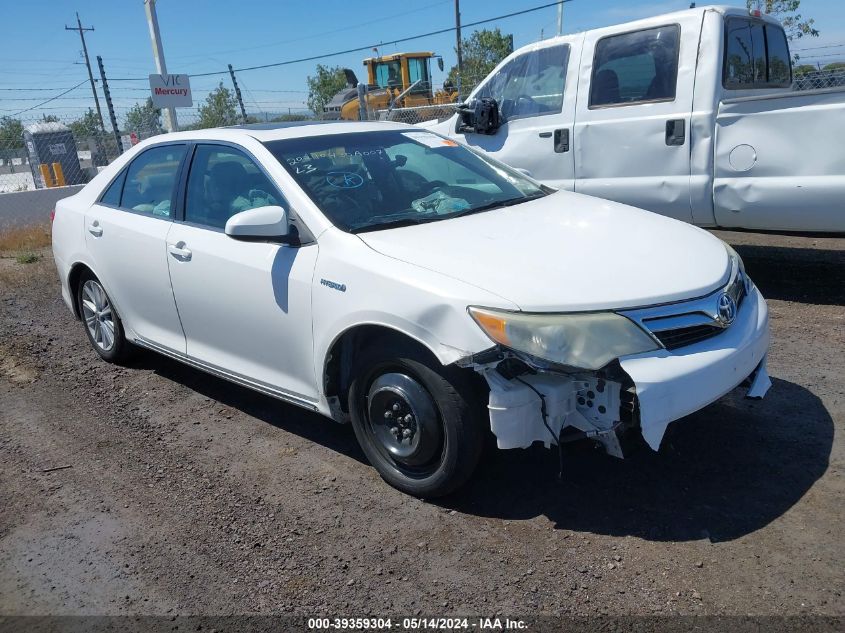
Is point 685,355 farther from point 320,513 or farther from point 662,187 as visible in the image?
point 662,187

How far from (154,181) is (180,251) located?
82 cm

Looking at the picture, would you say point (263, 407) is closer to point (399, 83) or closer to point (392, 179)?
point (392, 179)

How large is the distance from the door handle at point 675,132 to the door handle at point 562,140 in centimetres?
99

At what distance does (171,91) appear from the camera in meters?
15.7

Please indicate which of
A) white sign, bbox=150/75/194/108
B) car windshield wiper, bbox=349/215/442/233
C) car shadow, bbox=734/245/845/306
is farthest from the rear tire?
white sign, bbox=150/75/194/108

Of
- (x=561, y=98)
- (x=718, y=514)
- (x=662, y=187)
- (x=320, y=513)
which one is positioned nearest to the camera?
(x=718, y=514)

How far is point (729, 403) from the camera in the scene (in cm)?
407

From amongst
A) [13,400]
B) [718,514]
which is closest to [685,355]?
[718,514]

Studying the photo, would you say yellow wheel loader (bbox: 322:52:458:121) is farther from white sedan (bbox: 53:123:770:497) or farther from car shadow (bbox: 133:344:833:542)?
car shadow (bbox: 133:344:833:542)

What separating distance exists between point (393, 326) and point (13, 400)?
3.35 m

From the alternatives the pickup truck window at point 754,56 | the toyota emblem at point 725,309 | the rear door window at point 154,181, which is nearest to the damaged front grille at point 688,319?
the toyota emblem at point 725,309

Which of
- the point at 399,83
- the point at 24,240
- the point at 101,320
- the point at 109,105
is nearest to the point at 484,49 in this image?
the point at 399,83

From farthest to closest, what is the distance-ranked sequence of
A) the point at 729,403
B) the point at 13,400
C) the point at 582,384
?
the point at 13,400, the point at 729,403, the point at 582,384

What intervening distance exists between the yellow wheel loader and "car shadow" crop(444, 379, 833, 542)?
20.5 metres
